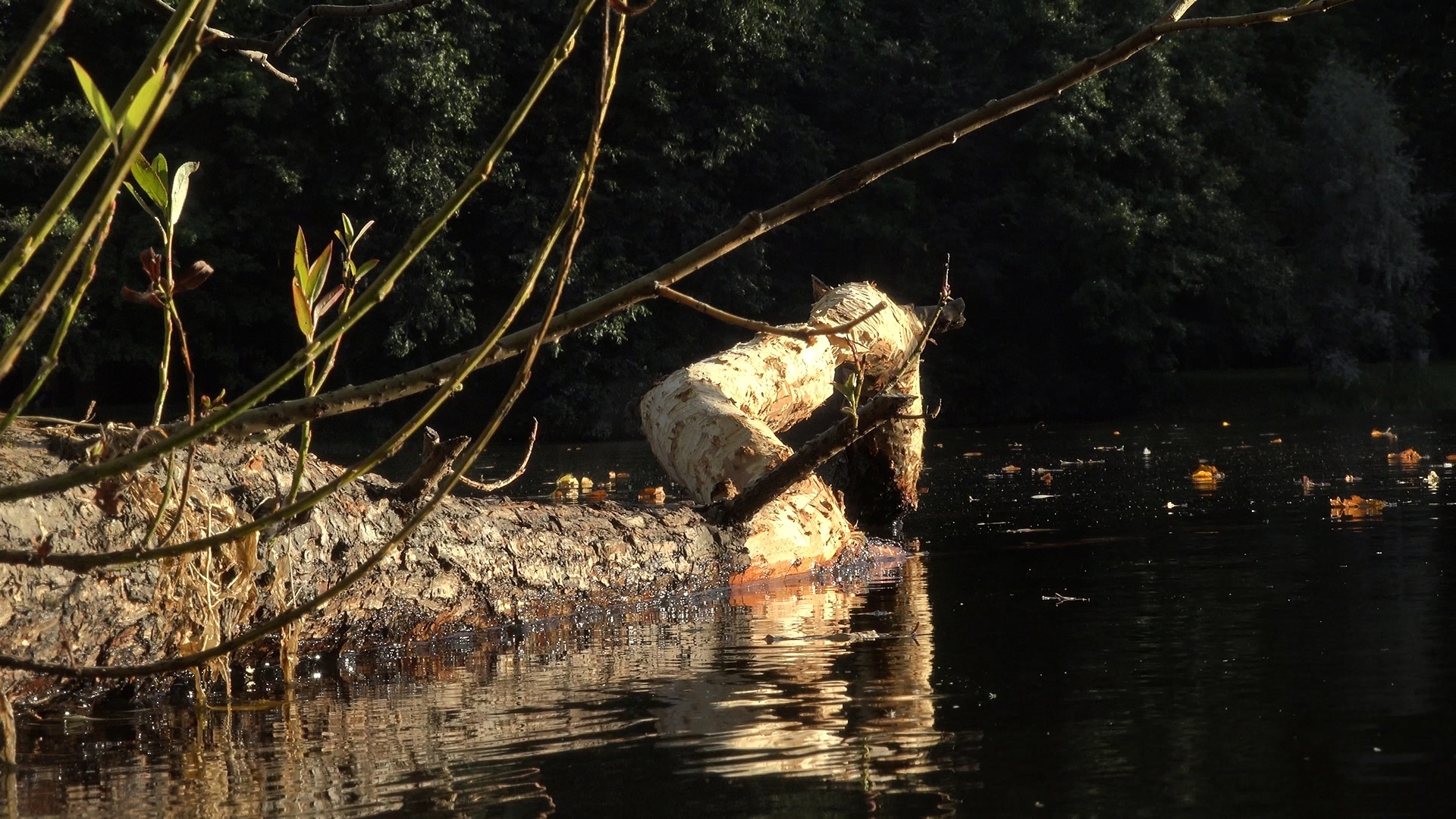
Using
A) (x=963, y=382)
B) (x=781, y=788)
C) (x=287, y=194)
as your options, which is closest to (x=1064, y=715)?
(x=781, y=788)

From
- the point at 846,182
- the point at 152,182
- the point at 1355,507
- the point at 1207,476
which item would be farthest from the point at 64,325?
the point at 1207,476

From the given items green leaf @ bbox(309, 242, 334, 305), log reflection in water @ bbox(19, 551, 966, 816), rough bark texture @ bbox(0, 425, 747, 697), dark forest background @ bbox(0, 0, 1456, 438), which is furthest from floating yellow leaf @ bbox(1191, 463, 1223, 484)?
dark forest background @ bbox(0, 0, 1456, 438)

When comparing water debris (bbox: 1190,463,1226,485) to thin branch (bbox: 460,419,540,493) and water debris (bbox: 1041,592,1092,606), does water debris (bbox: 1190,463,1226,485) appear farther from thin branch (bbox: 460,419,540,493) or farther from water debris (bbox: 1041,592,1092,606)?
thin branch (bbox: 460,419,540,493)

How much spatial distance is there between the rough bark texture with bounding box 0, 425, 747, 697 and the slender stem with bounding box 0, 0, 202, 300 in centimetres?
144

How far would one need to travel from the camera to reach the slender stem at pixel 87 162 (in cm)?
139

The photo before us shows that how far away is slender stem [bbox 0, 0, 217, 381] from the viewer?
1.37 metres

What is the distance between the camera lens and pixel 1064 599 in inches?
179

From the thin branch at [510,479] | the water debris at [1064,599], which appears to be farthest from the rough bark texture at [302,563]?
the water debris at [1064,599]

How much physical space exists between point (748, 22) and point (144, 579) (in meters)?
23.9

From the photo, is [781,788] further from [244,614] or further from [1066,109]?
[1066,109]

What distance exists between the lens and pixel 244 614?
372cm

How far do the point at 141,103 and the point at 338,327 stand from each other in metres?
0.30

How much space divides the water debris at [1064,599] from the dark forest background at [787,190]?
19.5 metres

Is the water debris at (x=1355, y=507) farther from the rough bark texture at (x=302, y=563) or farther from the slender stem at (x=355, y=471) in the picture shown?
the slender stem at (x=355, y=471)
